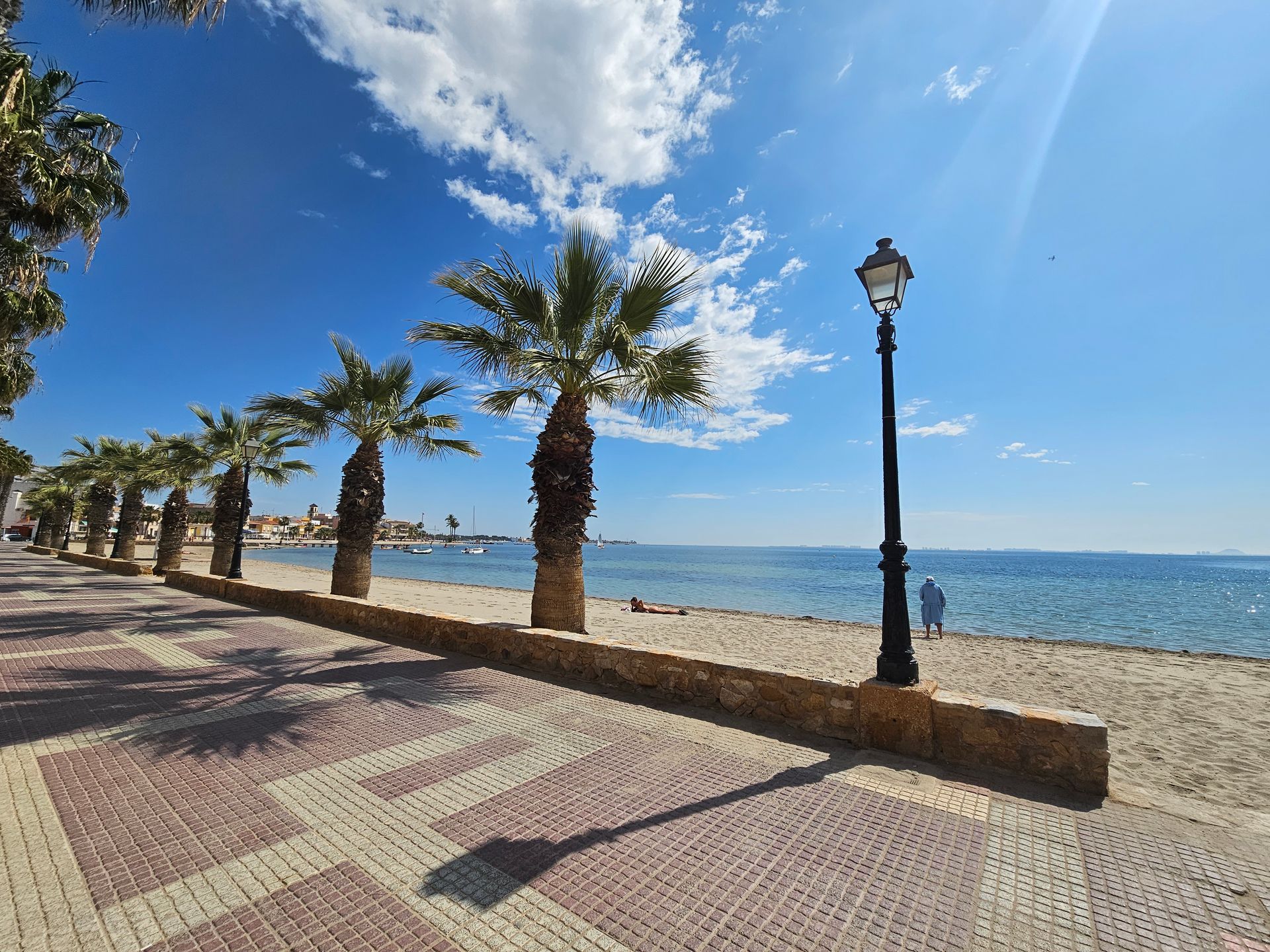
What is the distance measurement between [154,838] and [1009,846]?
168 inches

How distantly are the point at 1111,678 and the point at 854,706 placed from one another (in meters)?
8.76

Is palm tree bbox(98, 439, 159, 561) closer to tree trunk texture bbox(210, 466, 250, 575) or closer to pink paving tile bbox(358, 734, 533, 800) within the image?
tree trunk texture bbox(210, 466, 250, 575)

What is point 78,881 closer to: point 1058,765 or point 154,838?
point 154,838

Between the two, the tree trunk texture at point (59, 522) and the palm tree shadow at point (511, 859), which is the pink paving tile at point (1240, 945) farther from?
the tree trunk texture at point (59, 522)

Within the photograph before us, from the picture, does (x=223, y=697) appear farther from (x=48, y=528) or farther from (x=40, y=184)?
(x=48, y=528)

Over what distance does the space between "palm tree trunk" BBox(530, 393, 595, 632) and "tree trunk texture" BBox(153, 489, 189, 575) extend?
1882 centimetres

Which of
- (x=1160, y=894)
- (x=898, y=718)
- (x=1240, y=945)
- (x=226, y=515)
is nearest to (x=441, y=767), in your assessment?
(x=898, y=718)

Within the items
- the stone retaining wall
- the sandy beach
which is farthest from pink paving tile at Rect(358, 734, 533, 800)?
the sandy beach

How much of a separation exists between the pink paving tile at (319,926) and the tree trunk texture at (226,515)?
1695 centimetres

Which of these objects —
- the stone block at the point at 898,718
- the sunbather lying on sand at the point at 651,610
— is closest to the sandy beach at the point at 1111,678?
the sunbather lying on sand at the point at 651,610

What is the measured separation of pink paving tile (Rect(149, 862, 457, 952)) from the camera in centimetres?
186

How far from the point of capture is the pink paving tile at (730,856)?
205 centimetres

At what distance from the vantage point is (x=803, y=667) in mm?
9438

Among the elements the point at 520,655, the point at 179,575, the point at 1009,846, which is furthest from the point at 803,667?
the point at 179,575
